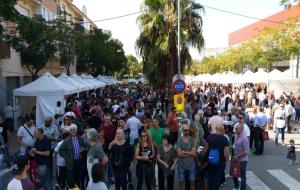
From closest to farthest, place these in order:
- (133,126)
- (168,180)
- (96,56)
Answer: (168,180) < (133,126) < (96,56)

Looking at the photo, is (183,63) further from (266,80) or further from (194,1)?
(266,80)

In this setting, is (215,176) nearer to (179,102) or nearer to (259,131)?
(259,131)

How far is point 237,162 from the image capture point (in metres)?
8.42

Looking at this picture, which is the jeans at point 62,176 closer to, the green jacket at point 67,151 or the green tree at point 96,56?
the green jacket at point 67,151

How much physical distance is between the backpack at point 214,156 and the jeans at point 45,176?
11.7 feet

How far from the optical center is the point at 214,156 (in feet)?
24.3

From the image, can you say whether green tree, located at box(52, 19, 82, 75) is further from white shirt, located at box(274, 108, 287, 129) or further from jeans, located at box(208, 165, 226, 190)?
jeans, located at box(208, 165, 226, 190)

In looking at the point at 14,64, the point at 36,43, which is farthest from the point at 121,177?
the point at 14,64

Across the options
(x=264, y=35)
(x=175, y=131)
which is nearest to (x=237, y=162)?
(x=175, y=131)

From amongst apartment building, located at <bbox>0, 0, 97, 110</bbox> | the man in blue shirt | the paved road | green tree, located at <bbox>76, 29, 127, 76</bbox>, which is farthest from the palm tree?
green tree, located at <bbox>76, 29, 127, 76</bbox>

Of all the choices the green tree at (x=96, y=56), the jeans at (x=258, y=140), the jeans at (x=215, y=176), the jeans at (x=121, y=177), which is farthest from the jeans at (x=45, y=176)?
the green tree at (x=96, y=56)

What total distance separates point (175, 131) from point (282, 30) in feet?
81.8

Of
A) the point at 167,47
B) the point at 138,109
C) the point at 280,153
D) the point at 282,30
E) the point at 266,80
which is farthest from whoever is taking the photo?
the point at 282,30

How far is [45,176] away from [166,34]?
14.5 meters
